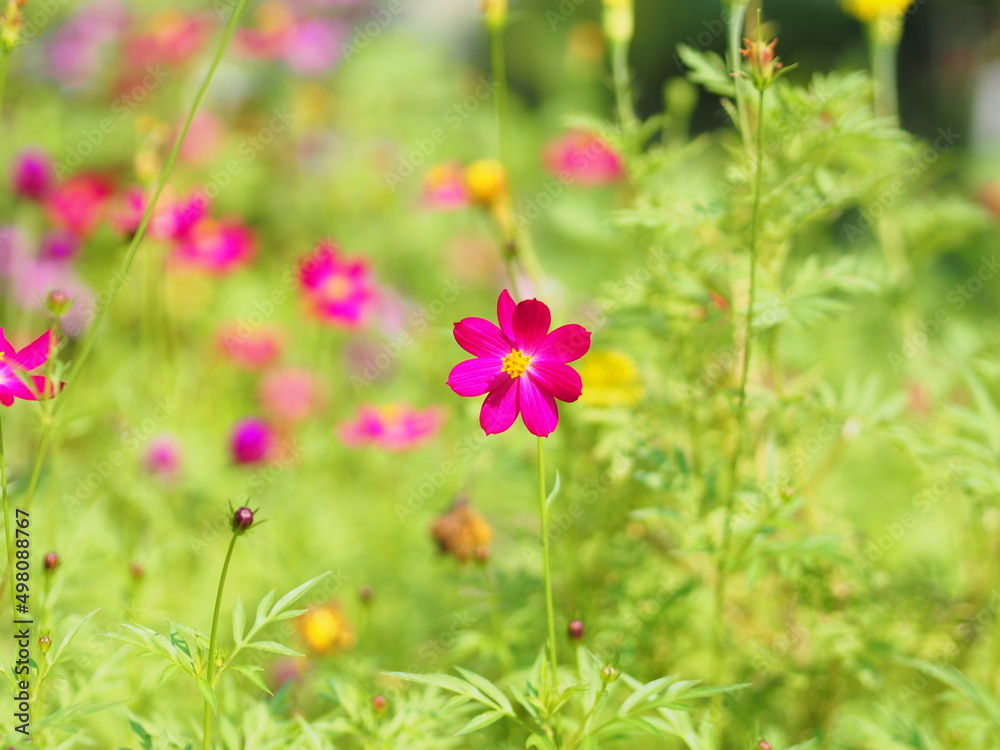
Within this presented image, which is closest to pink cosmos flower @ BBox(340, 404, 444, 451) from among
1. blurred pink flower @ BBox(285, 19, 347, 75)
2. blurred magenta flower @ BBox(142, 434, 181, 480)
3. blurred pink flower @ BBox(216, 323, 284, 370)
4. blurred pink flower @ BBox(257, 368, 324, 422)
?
blurred magenta flower @ BBox(142, 434, 181, 480)

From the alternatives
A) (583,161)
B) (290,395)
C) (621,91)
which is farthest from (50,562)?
(583,161)

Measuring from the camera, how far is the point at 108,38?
9.53ft

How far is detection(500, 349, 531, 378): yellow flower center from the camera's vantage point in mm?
840

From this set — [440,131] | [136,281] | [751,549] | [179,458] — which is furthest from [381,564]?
[440,131]

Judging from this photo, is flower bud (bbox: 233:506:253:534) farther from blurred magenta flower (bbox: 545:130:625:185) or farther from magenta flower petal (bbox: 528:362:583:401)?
blurred magenta flower (bbox: 545:130:625:185)

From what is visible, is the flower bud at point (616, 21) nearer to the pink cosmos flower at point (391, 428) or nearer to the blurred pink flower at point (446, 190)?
the blurred pink flower at point (446, 190)

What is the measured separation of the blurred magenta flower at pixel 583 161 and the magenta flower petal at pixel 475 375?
1.43m

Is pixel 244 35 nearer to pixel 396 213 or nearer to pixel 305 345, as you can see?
pixel 396 213

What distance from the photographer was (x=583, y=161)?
7.42 ft

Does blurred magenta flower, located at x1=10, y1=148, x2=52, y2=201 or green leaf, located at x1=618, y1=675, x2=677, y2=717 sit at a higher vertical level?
blurred magenta flower, located at x1=10, y1=148, x2=52, y2=201

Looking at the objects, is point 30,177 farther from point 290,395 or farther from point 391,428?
point 391,428

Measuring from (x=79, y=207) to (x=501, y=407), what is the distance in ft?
5.21

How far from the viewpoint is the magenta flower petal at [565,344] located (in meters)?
0.81

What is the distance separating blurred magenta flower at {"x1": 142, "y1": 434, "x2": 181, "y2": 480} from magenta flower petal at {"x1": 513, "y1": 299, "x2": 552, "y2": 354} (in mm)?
1050
